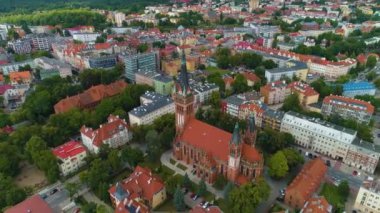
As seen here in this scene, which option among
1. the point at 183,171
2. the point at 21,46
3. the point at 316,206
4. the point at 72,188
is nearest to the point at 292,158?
the point at 316,206

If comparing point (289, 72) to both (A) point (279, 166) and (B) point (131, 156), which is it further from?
Answer: (B) point (131, 156)

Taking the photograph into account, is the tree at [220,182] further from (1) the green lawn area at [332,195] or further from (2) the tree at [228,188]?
(1) the green lawn area at [332,195]

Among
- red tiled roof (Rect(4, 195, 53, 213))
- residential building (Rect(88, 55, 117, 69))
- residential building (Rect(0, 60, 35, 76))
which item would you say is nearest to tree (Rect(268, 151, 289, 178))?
red tiled roof (Rect(4, 195, 53, 213))

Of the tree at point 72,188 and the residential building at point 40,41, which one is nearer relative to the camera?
the tree at point 72,188

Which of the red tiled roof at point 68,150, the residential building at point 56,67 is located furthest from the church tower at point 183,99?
the residential building at point 56,67

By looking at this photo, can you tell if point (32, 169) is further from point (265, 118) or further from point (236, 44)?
point (236, 44)
